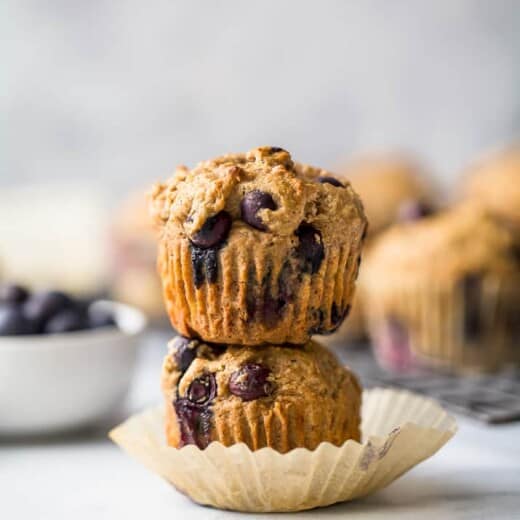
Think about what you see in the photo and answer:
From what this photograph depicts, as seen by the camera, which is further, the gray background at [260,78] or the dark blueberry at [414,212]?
the gray background at [260,78]

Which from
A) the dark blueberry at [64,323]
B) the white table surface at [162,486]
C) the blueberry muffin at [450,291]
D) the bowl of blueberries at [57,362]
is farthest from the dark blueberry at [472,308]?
the dark blueberry at [64,323]

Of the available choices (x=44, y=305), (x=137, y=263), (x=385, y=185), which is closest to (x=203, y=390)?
(x=44, y=305)

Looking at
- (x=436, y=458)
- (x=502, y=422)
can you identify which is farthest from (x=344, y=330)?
(x=436, y=458)

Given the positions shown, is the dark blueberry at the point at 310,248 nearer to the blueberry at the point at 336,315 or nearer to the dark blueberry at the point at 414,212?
the blueberry at the point at 336,315

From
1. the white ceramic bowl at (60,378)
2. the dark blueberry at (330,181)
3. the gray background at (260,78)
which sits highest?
the gray background at (260,78)

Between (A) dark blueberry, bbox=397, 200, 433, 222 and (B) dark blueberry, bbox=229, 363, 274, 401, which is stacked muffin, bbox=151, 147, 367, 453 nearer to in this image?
(B) dark blueberry, bbox=229, 363, 274, 401

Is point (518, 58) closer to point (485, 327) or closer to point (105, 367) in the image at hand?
point (485, 327)
